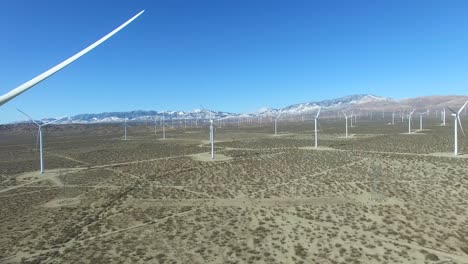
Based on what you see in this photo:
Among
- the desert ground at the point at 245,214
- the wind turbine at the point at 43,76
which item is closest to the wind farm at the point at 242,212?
the desert ground at the point at 245,214

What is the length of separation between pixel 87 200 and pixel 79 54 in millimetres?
20904

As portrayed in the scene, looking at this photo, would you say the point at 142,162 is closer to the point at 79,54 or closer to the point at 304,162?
the point at 304,162

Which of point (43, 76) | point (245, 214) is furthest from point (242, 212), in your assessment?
point (43, 76)

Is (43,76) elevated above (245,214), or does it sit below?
above

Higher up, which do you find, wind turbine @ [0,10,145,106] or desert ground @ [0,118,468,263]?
wind turbine @ [0,10,145,106]

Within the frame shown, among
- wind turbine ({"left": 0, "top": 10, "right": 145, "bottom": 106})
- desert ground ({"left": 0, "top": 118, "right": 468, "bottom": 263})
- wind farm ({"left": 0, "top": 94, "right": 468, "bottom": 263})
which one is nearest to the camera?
wind turbine ({"left": 0, "top": 10, "right": 145, "bottom": 106})

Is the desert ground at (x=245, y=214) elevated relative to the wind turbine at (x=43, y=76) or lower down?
lower down

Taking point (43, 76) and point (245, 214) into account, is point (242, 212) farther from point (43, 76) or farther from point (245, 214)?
point (43, 76)

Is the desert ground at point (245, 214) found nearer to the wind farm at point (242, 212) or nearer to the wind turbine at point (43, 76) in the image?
the wind farm at point (242, 212)

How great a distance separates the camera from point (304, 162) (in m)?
39.5

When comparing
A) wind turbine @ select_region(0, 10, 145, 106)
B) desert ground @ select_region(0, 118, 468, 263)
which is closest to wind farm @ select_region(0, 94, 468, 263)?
desert ground @ select_region(0, 118, 468, 263)

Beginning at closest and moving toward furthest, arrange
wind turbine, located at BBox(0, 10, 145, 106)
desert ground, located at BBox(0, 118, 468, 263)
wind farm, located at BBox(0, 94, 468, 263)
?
wind turbine, located at BBox(0, 10, 145, 106) < desert ground, located at BBox(0, 118, 468, 263) < wind farm, located at BBox(0, 94, 468, 263)

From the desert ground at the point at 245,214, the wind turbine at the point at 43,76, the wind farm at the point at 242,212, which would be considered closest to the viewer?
the wind turbine at the point at 43,76

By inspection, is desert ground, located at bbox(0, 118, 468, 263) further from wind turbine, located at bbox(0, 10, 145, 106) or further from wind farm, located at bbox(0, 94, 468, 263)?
wind turbine, located at bbox(0, 10, 145, 106)
